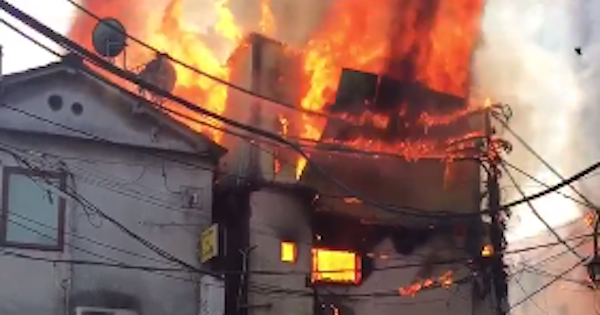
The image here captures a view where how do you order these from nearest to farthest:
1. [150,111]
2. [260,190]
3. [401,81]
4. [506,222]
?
[150,111]
[260,190]
[506,222]
[401,81]

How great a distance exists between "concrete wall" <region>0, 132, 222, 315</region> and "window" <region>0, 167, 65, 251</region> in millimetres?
214

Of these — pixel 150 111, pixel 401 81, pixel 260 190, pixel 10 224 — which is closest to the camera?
pixel 10 224

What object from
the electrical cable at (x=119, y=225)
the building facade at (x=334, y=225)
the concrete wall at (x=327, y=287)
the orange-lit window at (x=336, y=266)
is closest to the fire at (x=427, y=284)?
the building facade at (x=334, y=225)

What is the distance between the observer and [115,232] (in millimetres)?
26953

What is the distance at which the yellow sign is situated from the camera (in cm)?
2653

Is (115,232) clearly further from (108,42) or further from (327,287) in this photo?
(327,287)

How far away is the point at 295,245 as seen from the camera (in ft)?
99.0

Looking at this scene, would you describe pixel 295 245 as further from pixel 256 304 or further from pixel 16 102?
pixel 16 102

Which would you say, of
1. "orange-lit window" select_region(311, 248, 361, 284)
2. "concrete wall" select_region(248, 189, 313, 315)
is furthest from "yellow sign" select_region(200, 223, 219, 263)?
"orange-lit window" select_region(311, 248, 361, 284)

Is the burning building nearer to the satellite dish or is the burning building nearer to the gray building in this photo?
the gray building

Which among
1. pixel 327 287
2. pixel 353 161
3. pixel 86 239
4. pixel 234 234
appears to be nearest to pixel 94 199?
pixel 86 239

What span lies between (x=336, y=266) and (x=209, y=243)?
7.05m

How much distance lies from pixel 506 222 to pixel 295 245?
7.89 meters

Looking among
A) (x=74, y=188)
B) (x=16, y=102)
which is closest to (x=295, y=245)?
(x=74, y=188)
